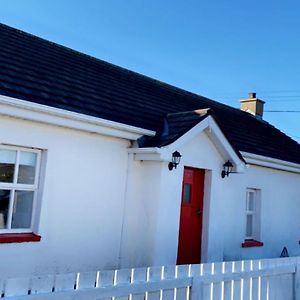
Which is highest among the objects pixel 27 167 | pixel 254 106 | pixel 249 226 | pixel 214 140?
pixel 254 106

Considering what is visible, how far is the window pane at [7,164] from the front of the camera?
647 cm

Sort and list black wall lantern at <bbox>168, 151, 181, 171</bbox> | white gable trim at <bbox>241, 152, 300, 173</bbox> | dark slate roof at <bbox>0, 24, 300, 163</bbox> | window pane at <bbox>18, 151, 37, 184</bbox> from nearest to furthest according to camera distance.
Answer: window pane at <bbox>18, 151, 37, 184</bbox> → dark slate roof at <bbox>0, 24, 300, 163</bbox> → black wall lantern at <bbox>168, 151, 181, 171</bbox> → white gable trim at <bbox>241, 152, 300, 173</bbox>

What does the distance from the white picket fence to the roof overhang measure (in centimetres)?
284

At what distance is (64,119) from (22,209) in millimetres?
1789

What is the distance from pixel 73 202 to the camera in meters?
7.19

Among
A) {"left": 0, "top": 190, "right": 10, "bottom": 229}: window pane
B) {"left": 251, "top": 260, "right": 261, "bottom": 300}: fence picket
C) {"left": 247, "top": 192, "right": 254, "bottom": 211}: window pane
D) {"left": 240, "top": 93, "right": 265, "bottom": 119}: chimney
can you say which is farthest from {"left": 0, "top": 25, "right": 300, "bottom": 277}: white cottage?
{"left": 240, "top": 93, "right": 265, "bottom": 119}: chimney

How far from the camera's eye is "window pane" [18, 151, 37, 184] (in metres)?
6.72

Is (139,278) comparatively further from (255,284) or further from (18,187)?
(18,187)

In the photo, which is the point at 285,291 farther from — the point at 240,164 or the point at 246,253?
the point at 246,253

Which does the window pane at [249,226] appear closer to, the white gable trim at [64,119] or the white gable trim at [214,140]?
the white gable trim at [214,140]

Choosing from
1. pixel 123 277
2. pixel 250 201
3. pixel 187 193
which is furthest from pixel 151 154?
pixel 250 201

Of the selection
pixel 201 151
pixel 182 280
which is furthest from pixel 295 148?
pixel 182 280

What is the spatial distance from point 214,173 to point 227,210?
5.28ft

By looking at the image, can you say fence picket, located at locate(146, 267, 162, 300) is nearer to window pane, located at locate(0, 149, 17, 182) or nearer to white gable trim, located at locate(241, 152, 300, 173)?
window pane, located at locate(0, 149, 17, 182)
